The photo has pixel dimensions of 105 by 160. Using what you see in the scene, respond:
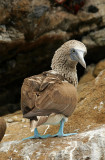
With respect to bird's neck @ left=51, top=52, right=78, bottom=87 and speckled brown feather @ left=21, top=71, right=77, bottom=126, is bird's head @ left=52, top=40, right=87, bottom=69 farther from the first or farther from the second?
speckled brown feather @ left=21, top=71, right=77, bottom=126

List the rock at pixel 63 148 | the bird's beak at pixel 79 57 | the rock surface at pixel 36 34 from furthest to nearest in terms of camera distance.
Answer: the rock surface at pixel 36 34
the bird's beak at pixel 79 57
the rock at pixel 63 148

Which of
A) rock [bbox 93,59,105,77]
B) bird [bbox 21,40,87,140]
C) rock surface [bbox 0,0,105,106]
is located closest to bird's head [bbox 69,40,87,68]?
bird [bbox 21,40,87,140]

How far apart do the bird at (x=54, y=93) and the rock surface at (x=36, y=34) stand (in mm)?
3075

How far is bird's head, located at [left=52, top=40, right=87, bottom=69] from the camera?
19.3 ft

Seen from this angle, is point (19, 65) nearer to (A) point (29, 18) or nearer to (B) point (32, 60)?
(B) point (32, 60)

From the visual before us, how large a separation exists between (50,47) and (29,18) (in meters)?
1.40

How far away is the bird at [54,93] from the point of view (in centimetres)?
492

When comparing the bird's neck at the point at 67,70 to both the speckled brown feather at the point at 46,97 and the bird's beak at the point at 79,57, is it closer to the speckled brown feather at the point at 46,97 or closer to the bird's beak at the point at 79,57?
the bird's beak at the point at 79,57

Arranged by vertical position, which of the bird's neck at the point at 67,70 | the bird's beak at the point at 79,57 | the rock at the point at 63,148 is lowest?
the rock at the point at 63,148

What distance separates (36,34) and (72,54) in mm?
3497

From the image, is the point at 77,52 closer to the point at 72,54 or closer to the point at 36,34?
the point at 72,54

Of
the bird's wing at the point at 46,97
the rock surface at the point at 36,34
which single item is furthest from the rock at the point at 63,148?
the rock surface at the point at 36,34

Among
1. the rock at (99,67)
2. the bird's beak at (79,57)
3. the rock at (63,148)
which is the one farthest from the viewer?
the rock at (99,67)

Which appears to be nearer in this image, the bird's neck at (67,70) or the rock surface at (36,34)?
the bird's neck at (67,70)
